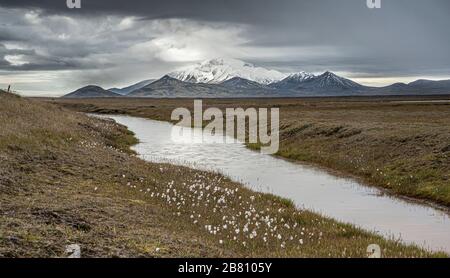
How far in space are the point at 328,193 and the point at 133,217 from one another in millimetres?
13178

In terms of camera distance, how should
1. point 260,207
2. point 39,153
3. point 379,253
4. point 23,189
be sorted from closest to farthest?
point 379,253
point 23,189
point 260,207
point 39,153

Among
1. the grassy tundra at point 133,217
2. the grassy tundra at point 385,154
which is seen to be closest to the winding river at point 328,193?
the grassy tundra at point 385,154

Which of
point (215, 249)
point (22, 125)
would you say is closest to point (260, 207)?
point (215, 249)

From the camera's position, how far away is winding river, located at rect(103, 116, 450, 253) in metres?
17.9

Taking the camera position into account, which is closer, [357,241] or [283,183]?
[357,241]

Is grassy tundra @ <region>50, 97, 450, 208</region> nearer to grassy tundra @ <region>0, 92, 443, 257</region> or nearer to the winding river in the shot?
the winding river

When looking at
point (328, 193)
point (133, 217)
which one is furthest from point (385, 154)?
point (133, 217)

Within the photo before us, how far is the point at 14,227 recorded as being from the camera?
11016 millimetres

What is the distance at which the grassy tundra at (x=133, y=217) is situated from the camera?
10945mm

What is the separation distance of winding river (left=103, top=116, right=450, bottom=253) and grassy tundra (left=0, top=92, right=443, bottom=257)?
7.82 ft

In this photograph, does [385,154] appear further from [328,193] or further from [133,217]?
[133,217]

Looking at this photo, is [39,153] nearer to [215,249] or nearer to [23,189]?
[23,189]

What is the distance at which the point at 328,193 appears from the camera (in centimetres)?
2511
